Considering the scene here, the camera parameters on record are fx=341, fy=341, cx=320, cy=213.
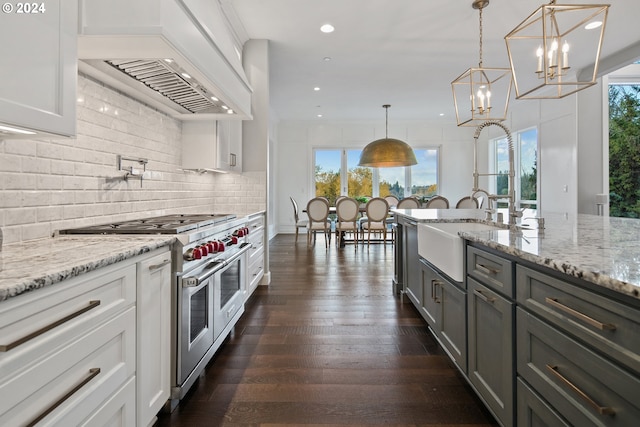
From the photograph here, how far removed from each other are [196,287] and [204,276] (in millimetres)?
67

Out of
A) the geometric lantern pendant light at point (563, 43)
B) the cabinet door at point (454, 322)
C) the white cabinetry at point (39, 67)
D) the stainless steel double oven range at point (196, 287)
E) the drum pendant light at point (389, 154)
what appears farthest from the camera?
the drum pendant light at point (389, 154)

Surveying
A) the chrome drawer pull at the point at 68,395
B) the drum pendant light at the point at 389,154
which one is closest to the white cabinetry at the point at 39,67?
the chrome drawer pull at the point at 68,395

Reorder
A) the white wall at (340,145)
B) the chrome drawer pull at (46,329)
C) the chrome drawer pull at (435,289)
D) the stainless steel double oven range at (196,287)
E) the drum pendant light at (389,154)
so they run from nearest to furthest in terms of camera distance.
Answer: the chrome drawer pull at (46,329)
the stainless steel double oven range at (196,287)
the chrome drawer pull at (435,289)
the drum pendant light at (389,154)
the white wall at (340,145)

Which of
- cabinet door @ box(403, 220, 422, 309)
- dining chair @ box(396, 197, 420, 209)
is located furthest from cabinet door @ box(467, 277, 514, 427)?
dining chair @ box(396, 197, 420, 209)

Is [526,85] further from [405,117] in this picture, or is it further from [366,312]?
[366,312]

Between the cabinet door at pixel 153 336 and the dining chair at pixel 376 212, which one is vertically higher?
the dining chair at pixel 376 212

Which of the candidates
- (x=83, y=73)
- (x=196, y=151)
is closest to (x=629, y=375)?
(x=83, y=73)

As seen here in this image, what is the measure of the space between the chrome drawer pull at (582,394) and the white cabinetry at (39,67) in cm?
178

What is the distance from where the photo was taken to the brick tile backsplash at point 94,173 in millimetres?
1459

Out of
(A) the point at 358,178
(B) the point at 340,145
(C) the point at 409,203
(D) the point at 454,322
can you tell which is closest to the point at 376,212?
(C) the point at 409,203

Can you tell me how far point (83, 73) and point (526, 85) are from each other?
6.66 meters

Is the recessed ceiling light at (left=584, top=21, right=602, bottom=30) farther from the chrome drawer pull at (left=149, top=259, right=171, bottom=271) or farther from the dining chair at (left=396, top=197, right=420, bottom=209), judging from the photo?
the chrome drawer pull at (left=149, top=259, right=171, bottom=271)

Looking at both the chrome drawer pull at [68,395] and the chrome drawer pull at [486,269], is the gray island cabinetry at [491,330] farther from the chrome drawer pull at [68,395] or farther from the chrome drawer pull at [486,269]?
the chrome drawer pull at [68,395]

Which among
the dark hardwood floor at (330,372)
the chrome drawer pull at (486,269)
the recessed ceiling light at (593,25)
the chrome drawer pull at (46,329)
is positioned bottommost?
the dark hardwood floor at (330,372)
